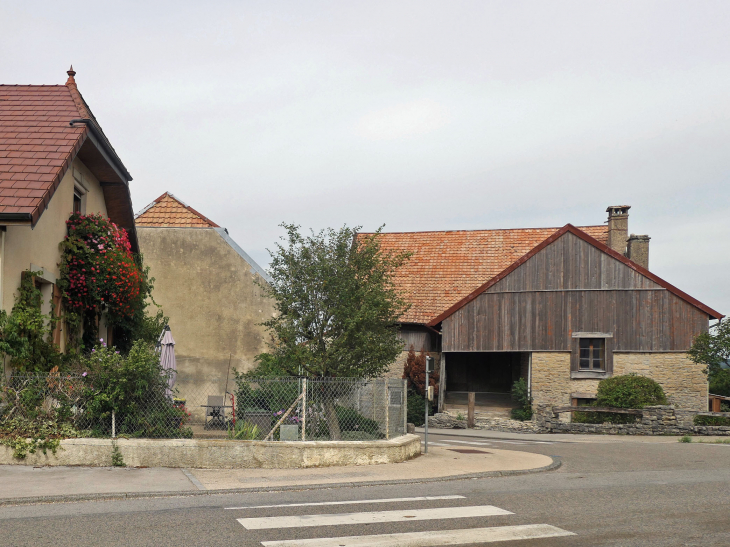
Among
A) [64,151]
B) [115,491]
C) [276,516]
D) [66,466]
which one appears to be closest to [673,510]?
[276,516]

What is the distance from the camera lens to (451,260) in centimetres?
3409

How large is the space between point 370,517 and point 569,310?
22537 mm

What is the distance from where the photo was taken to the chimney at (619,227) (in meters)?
33.8

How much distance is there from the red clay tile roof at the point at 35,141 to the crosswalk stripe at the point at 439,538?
7394mm

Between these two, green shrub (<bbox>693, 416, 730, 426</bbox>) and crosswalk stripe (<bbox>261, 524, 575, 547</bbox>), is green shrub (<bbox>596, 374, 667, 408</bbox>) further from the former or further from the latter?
crosswalk stripe (<bbox>261, 524, 575, 547</bbox>)

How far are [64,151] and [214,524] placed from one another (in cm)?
833

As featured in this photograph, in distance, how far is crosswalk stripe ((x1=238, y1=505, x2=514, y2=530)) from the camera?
24.4ft

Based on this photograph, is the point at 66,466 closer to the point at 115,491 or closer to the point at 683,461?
the point at 115,491

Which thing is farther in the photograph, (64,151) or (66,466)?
(64,151)

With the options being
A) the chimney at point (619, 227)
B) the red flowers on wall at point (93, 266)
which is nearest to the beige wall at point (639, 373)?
the chimney at point (619, 227)

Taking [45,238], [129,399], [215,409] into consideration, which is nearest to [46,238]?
[45,238]

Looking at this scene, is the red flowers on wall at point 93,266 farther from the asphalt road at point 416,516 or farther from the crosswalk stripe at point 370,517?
the crosswalk stripe at point 370,517

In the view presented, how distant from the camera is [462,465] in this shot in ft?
42.9

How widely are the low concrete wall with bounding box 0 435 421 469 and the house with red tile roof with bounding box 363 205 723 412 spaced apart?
601 inches
